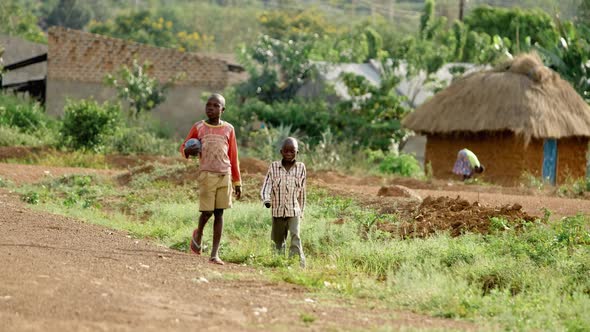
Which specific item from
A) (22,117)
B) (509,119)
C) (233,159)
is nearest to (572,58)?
(509,119)

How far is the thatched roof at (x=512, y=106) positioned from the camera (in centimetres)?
2509

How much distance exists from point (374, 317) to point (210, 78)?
29.2 meters

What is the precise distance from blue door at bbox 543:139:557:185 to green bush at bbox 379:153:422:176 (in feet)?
10.8

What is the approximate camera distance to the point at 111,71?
36000 millimetres

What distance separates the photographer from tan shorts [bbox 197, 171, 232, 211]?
9.80 m

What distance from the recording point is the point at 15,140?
27.2 m

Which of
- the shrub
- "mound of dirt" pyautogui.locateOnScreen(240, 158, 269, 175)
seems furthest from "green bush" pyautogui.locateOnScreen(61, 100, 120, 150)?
"mound of dirt" pyautogui.locateOnScreen(240, 158, 269, 175)

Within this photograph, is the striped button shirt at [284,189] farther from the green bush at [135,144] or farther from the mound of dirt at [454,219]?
the green bush at [135,144]

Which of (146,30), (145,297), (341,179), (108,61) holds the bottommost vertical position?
Answer: (341,179)

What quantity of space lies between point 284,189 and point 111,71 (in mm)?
26668

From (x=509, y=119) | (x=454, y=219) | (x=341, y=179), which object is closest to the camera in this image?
(x=454, y=219)

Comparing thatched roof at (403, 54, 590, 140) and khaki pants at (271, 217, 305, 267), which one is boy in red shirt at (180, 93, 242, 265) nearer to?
khaki pants at (271, 217, 305, 267)

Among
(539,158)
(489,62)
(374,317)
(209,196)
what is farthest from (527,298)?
(489,62)

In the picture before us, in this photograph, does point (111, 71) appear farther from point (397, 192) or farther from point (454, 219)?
point (454, 219)
